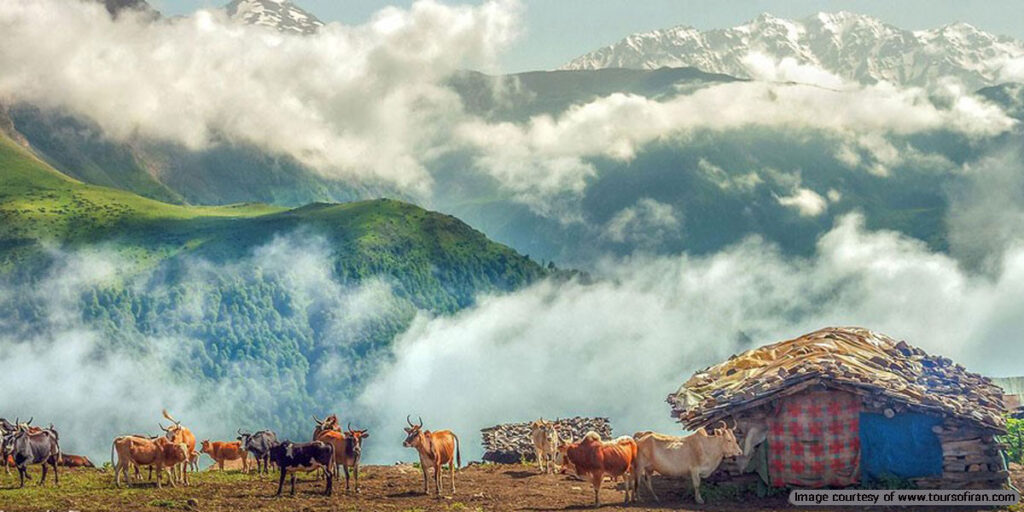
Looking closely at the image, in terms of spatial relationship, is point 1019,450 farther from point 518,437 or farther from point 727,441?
point 518,437

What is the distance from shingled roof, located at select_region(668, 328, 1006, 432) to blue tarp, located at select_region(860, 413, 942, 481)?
2.24 feet

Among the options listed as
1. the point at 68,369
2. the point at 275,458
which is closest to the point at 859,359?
the point at 275,458

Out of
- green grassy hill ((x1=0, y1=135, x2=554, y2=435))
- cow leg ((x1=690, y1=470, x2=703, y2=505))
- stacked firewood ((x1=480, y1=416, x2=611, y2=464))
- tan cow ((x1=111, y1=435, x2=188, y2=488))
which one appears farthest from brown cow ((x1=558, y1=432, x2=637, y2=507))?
green grassy hill ((x1=0, y1=135, x2=554, y2=435))

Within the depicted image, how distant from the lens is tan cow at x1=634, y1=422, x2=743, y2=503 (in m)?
29.8

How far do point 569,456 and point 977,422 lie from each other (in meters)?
12.2

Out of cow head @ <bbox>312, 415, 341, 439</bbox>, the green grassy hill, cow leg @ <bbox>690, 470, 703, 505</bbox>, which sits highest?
the green grassy hill

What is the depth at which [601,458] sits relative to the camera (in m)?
29.8

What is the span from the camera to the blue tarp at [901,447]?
29969 millimetres

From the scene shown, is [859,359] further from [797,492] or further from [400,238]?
[400,238]

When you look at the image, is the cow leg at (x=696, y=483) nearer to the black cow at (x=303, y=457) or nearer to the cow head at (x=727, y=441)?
the cow head at (x=727, y=441)

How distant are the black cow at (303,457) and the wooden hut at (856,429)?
465 inches

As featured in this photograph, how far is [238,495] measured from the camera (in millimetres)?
30484

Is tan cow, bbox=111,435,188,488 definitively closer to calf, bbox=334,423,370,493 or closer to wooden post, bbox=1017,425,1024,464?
calf, bbox=334,423,370,493

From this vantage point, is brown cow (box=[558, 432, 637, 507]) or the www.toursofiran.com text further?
brown cow (box=[558, 432, 637, 507])
